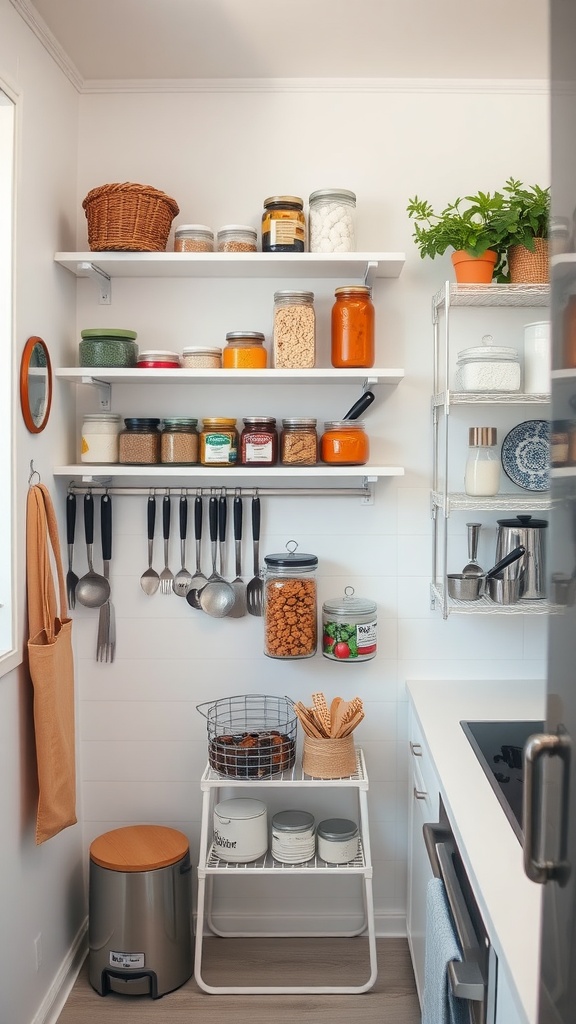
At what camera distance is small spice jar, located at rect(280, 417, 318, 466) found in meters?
2.31

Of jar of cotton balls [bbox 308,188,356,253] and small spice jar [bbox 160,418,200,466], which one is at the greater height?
jar of cotton balls [bbox 308,188,356,253]

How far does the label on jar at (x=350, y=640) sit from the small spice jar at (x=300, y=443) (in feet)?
1.51

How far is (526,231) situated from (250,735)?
60.0 inches

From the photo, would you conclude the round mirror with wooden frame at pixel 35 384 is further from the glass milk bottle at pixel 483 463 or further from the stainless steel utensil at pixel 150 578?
the glass milk bottle at pixel 483 463

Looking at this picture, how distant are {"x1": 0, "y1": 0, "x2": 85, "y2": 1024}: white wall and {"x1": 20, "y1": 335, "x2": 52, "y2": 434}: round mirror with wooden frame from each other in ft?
0.10

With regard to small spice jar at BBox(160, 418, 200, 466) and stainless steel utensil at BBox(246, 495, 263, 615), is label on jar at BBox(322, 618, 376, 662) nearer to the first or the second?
stainless steel utensil at BBox(246, 495, 263, 615)

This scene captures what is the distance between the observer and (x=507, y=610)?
7.24ft

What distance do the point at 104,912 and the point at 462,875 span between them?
1116 millimetres

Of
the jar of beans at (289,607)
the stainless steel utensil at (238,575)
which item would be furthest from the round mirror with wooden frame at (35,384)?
the jar of beans at (289,607)

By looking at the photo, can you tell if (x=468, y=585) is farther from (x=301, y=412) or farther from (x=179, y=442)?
(x=179, y=442)

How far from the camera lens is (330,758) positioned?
229cm

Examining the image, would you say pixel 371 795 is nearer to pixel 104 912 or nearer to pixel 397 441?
pixel 104 912

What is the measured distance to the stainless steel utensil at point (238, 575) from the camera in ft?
8.04

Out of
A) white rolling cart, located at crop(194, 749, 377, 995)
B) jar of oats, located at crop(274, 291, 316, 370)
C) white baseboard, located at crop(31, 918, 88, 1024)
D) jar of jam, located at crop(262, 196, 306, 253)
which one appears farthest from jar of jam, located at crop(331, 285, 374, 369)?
white baseboard, located at crop(31, 918, 88, 1024)
